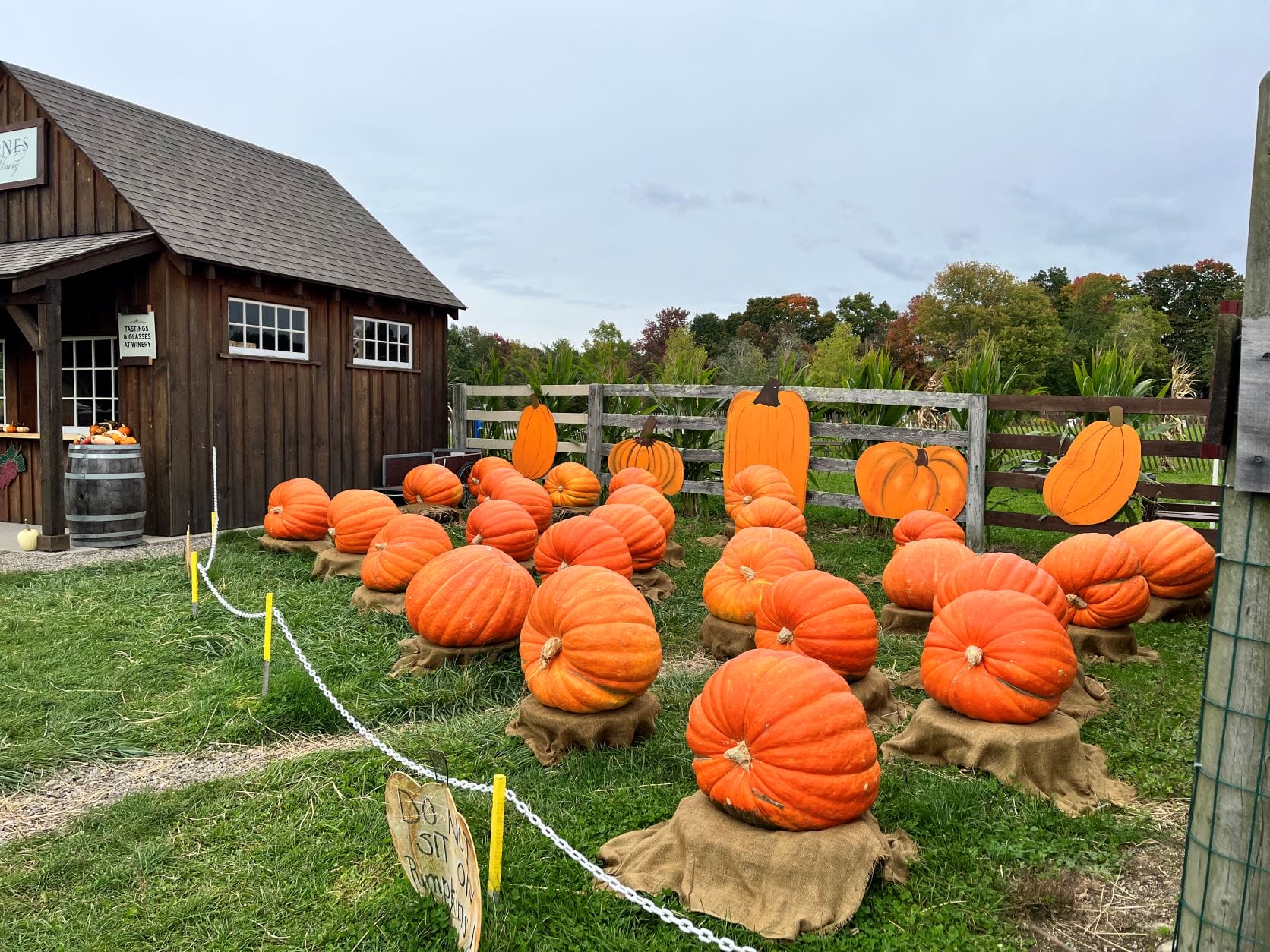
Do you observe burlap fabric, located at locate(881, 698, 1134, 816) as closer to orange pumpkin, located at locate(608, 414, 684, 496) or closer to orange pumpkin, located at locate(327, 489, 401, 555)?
orange pumpkin, located at locate(327, 489, 401, 555)

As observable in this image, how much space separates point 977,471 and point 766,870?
6.48 m

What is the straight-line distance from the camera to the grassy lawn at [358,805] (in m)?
2.48

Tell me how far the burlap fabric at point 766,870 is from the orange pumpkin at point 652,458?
7.42m

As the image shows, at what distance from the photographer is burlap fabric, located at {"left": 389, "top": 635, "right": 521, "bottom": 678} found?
179 inches

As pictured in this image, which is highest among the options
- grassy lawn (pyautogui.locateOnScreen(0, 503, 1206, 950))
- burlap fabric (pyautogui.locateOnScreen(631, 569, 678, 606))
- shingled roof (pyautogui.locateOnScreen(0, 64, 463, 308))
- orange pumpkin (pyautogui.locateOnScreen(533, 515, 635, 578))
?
shingled roof (pyautogui.locateOnScreen(0, 64, 463, 308))

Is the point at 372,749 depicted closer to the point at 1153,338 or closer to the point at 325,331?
the point at 325,331

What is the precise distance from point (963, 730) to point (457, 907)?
2094 millimetres

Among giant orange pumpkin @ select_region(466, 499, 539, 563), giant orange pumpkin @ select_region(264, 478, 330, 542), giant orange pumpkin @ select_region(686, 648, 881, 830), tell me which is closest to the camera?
giant orange pumpkin @ select_region(686, 648, 881, 830)

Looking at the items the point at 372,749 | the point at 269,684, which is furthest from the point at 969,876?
the point at 269,684

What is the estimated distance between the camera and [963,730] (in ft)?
11.4

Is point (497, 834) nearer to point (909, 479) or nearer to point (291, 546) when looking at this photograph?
point (291, 546)

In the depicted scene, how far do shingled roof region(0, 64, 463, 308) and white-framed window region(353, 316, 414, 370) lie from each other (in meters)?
0.48

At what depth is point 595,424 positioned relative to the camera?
435 inches

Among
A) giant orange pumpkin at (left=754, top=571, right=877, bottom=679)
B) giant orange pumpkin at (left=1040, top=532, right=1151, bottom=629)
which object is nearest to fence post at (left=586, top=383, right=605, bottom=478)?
giant orange pumpkin at (left=1040, top=532, right=1151, bottom=629)
